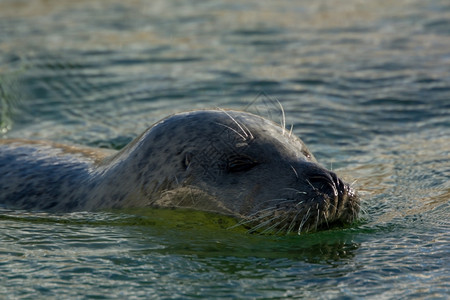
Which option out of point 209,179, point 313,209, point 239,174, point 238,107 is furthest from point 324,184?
point 238,107

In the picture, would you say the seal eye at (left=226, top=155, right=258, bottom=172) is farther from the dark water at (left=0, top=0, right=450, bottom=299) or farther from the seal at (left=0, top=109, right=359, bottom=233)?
the dark water at (left=0, top=0, right=450, bottom=299)

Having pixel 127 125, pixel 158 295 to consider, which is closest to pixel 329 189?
pixel 158 295

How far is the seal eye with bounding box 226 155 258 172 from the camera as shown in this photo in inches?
227

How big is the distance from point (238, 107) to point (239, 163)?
390cm

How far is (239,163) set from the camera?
580cm

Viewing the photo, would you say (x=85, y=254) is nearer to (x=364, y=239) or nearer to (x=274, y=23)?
(x=364, y=239)

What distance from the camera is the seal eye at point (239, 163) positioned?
18.9ft

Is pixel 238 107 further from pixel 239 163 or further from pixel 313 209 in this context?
pixel 313 209

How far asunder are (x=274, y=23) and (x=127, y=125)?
4949 mm

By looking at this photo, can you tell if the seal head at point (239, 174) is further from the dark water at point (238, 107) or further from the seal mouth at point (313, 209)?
the dark water at point (238, 107)

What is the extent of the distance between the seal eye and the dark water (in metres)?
0.40

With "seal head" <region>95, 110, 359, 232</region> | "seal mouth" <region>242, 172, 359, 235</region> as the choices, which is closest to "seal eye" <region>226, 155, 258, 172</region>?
"seal head" <region>95, 110, 359, 232</region>

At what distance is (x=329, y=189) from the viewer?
17.8ft

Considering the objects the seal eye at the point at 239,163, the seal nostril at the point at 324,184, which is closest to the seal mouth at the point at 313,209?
the seal nostril at the point at 324,184
